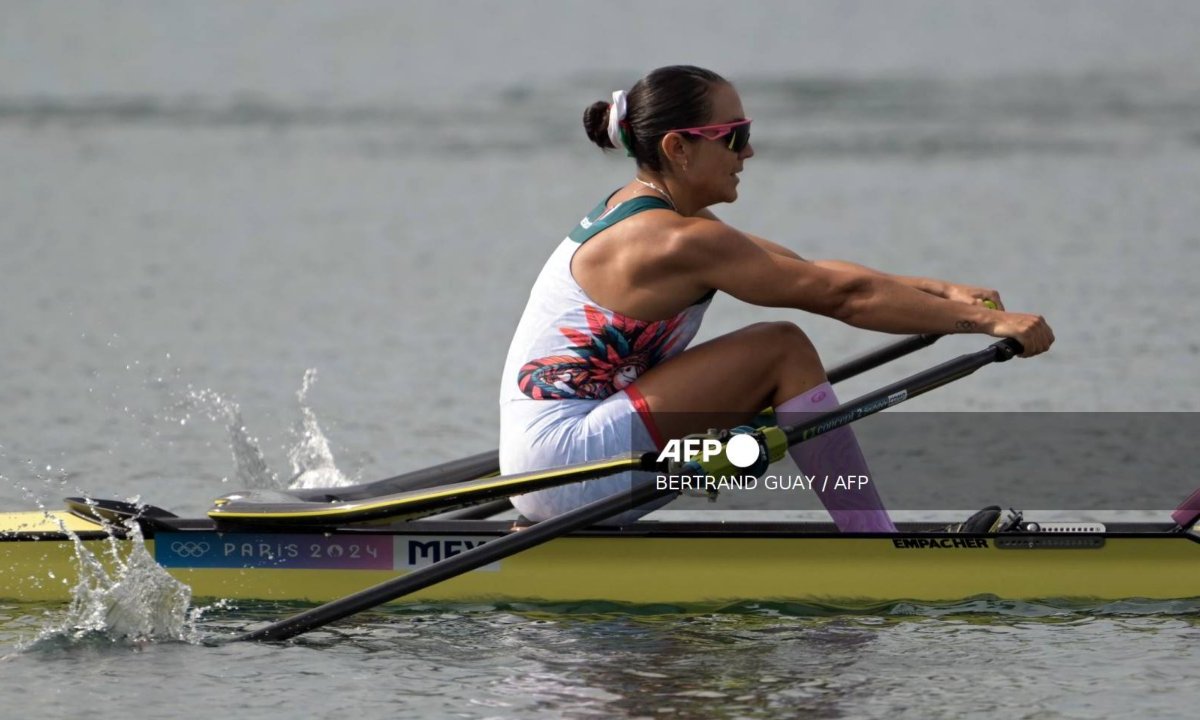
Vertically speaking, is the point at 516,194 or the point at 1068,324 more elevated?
the point at 516,194

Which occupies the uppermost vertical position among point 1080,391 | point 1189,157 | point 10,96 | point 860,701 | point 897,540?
point 10,96

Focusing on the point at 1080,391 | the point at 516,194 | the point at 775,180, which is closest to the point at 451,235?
the point at 516,194

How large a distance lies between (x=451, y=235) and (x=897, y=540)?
35.5 feet

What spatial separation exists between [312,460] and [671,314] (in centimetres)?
360

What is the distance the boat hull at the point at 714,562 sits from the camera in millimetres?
6711

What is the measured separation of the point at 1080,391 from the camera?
1091cm

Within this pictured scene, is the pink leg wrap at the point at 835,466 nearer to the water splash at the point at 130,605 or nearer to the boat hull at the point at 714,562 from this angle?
the boat hull at the point at 714,562

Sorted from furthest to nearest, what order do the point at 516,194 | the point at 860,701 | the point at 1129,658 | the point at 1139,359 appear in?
the point at 516,194 < the point at 1139,359 < the point at 1129,658 < the point at 860,701

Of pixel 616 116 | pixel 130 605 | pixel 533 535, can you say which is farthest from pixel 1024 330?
pixel 130 605

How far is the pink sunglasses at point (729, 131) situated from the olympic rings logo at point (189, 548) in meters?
2.34

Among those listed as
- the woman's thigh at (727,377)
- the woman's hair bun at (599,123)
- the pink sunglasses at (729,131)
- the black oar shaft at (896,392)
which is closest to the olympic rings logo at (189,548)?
the woman's thigh at (727,377)

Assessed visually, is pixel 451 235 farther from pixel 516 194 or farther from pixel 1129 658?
pixel 1129 658

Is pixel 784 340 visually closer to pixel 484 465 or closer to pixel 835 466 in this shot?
pixel 835 466

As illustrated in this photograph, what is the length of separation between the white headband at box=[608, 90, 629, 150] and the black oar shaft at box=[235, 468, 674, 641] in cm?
112
